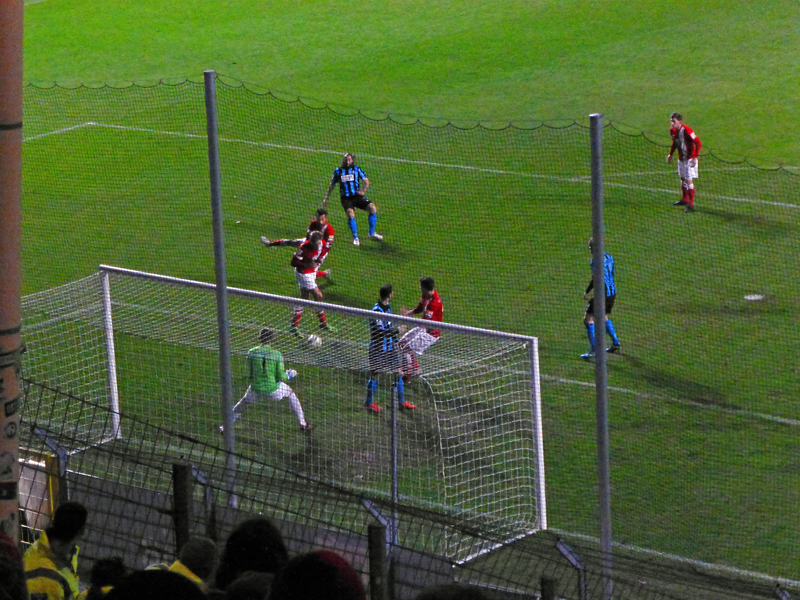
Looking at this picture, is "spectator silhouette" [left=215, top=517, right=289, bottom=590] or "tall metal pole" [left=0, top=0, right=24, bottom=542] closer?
"tall metal pole" [left=0, top=0, right=24, bottom=542]

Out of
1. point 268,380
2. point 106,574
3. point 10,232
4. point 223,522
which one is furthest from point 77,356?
point 10,232

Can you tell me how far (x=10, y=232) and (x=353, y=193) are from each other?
14.5m

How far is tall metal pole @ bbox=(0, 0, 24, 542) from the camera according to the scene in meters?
2.74

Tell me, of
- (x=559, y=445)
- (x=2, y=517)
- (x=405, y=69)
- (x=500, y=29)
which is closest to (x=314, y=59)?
(x=405, y=69)

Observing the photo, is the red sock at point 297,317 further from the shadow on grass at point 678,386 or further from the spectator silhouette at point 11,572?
the spectator silhouette at point 11,572

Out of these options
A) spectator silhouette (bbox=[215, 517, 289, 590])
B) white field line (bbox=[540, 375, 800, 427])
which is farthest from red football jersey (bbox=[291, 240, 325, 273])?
spectator silhouette (bbox=[215, 517, 289, 590])

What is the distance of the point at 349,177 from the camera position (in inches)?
668

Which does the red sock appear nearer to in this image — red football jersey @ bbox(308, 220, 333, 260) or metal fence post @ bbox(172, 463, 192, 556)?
red football jersey @ bbox(308, 220, 333, 260)

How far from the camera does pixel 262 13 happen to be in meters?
34.3

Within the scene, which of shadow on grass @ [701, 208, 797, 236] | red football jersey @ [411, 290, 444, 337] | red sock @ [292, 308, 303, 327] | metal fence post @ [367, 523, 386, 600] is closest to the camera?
metal fence post @ [367, 523, 386, 600]

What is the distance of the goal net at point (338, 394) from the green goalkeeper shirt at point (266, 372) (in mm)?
230

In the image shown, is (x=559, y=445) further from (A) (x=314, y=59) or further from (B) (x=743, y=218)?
(A) (x=314, y=59)

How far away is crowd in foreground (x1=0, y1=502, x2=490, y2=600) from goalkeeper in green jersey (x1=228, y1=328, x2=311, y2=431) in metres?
4.77

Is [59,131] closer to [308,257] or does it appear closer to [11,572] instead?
[308,257]
